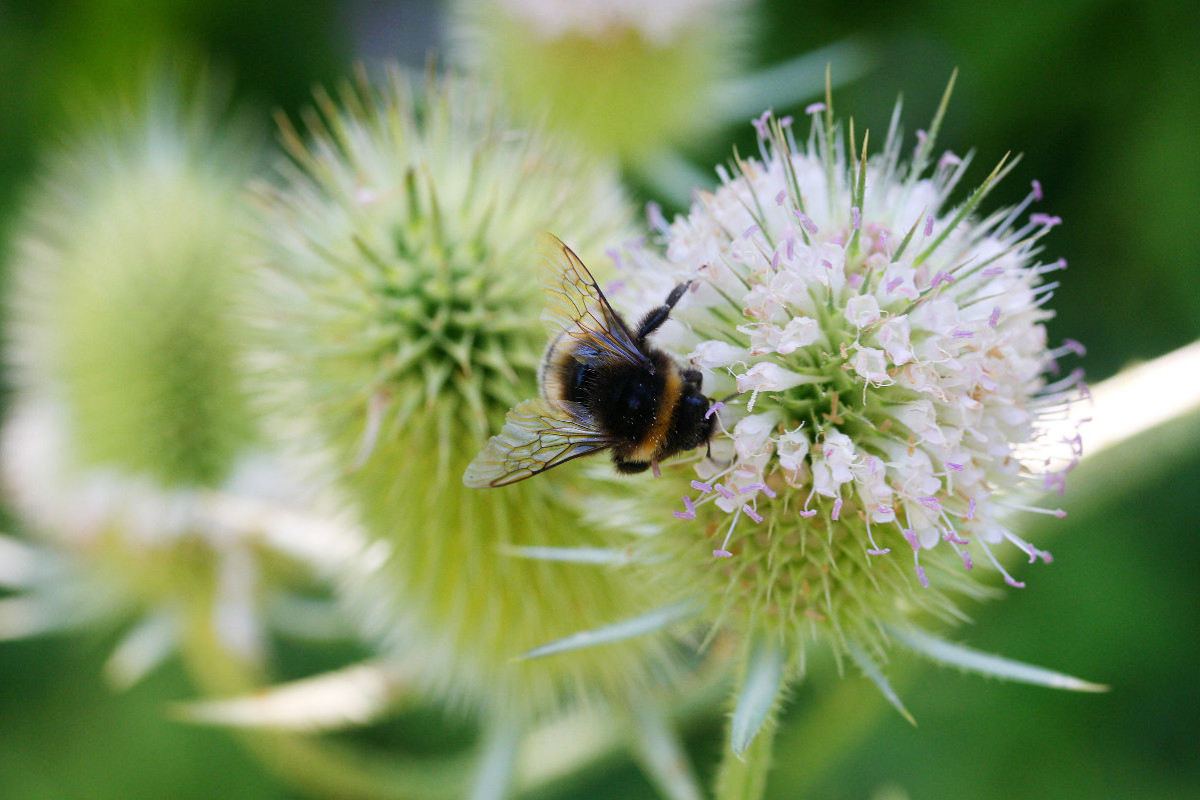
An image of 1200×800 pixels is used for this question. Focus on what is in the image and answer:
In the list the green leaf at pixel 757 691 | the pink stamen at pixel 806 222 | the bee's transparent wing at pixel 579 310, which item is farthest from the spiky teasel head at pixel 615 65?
the green leaf at pixel 757 691

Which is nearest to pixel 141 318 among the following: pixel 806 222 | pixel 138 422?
pixel 138 422

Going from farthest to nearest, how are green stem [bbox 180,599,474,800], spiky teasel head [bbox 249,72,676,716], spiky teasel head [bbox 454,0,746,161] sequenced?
spiky teasel head [bbox 454,0,746,161] → green stem [bbox 180,599,474,800] → spiky teasel head [bbox 249,72,676,716]

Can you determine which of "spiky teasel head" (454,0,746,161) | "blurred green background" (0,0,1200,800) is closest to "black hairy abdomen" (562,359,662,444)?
"blurred green background" (0,0,1200,800)

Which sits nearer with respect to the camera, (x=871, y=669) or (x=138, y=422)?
(x=871, y=669)

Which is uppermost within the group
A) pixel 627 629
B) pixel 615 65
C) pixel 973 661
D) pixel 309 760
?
pixel 615 65

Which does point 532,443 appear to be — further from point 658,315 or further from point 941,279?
point 941,279

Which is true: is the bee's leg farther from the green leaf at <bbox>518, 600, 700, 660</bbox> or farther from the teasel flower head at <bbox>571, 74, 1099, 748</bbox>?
the green leaf at <bbox>518, 600, 700, 660</bbox>
